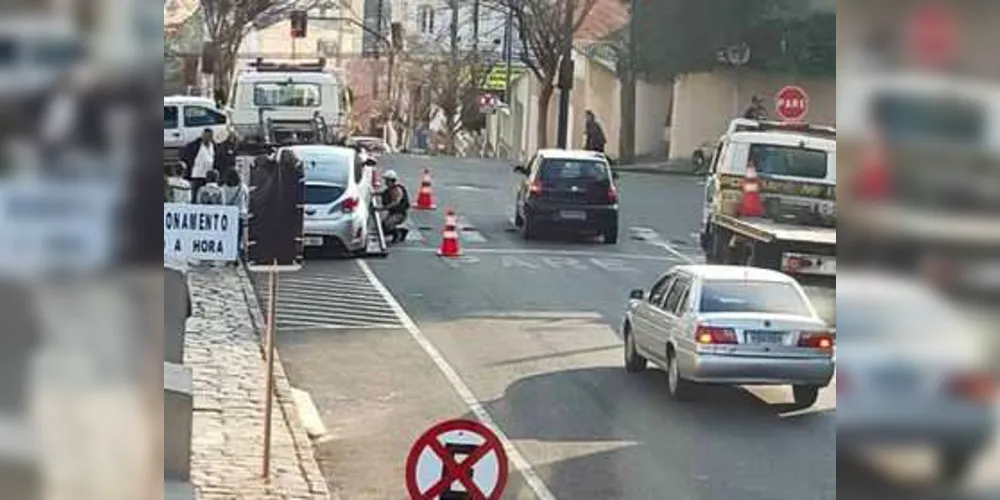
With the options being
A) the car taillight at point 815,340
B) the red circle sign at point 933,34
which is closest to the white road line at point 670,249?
the car taillight at point 815,340

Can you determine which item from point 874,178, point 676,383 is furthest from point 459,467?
point 874,178

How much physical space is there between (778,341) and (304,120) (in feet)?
15.1

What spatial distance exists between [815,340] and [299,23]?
356cm

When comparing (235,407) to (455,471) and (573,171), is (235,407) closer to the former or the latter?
(573,171)

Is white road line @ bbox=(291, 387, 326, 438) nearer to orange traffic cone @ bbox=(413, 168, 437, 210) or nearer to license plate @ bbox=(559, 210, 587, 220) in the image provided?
orange traffic cone @ bbox=(413, 168, 437, 210)

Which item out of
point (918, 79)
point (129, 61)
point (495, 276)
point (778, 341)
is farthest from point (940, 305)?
point (495, 276)

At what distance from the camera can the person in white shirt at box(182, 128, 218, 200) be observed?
6.02 metres

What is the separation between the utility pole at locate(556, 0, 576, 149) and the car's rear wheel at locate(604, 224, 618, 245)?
171 cm

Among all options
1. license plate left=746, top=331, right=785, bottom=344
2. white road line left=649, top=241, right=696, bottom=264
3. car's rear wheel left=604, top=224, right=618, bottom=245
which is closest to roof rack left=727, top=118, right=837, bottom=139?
license plate left=746, top=331, right=785, bottom=344

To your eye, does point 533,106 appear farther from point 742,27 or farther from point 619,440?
point 619,440

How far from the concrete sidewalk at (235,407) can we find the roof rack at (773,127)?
114 inches

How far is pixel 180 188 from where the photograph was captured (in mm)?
5828

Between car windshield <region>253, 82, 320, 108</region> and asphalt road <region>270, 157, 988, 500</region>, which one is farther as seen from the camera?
car windshield <region>253, 82, 320, 108</region>

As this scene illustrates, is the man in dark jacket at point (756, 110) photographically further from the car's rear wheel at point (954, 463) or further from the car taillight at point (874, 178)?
the car's rear wheel at point (954, 463)
